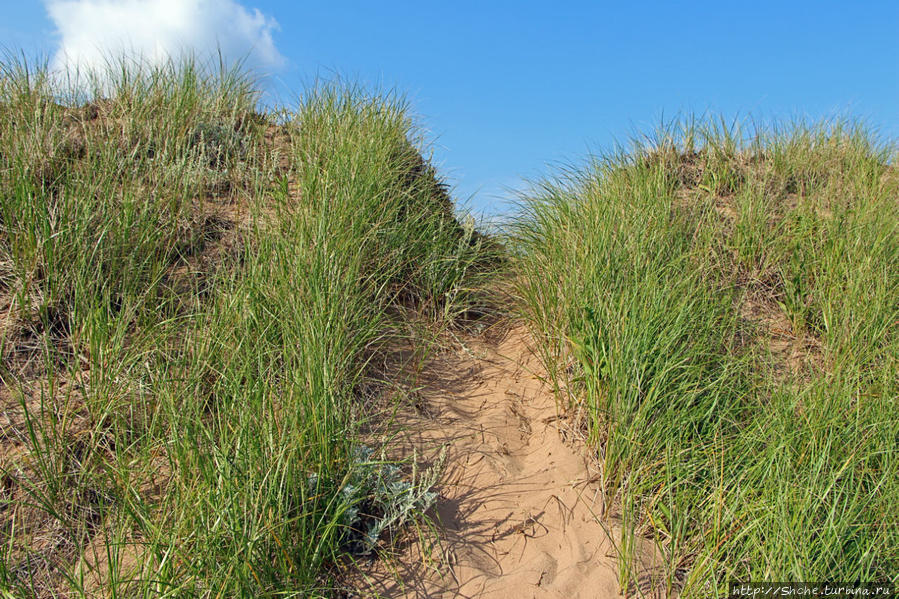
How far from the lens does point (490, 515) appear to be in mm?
2908

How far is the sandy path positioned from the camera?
257cm

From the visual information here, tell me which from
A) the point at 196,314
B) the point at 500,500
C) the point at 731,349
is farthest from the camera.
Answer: the point at 731,349

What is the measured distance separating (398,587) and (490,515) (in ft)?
1.96

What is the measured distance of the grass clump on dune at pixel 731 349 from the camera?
2477mm

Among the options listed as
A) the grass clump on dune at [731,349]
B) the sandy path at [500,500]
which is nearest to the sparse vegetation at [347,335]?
the grass clump on dune at [731,349]

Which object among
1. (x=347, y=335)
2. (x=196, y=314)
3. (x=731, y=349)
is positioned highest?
(x=731, y=349)

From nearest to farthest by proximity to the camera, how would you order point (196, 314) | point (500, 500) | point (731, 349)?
point (500, 500) < point (196, 314) < point (731, 349)

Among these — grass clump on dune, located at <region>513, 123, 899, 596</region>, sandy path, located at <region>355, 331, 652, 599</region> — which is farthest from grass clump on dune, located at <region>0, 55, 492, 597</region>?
grass clump on dune, located at <region>513, 123, 899, 596</region>

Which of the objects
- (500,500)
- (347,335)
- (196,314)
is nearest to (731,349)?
(500,500)

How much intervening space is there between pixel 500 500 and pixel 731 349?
63.8 inches

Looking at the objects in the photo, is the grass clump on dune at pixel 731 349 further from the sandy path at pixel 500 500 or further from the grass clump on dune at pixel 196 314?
the grass clump on dune at pixel 196 314

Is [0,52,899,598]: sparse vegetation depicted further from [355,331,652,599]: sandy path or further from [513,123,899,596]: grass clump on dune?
[355,331,652,599]: sandy path

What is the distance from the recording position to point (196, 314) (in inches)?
128

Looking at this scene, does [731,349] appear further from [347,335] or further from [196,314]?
[196,314]
